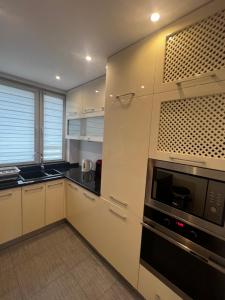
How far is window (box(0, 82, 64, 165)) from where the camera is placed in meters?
2.28

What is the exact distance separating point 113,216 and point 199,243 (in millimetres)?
809

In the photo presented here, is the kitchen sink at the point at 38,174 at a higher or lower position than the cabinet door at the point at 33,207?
higher

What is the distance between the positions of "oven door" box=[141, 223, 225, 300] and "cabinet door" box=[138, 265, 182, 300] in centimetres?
7

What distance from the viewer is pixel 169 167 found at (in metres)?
1.11

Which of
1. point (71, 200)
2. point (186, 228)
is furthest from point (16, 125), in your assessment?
point (186, 228)

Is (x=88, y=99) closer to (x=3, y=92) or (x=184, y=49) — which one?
(x=3, y=92)

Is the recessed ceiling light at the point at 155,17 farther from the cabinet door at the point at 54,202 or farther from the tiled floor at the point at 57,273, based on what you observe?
the tiled floor at the point at 57,273

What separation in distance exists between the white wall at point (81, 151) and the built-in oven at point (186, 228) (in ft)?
5.35

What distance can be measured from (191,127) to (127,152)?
0.57 meters

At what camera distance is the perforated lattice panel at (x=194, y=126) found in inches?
34.9

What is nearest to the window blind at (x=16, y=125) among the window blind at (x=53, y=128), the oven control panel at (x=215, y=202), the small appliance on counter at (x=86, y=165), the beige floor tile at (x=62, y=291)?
the window blind at (x=53, y=128)


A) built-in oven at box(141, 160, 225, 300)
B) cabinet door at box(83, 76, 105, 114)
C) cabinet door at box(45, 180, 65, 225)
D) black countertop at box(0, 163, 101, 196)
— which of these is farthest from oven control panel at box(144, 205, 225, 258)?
cabinet door at box(45, 180, 65, 225)

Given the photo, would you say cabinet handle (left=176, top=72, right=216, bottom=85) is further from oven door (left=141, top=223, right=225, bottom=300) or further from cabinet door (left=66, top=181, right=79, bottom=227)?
cabinet door (left=66, top=181, right=79, bottom=227)

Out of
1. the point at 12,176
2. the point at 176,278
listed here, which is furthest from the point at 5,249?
the point at 176,278
